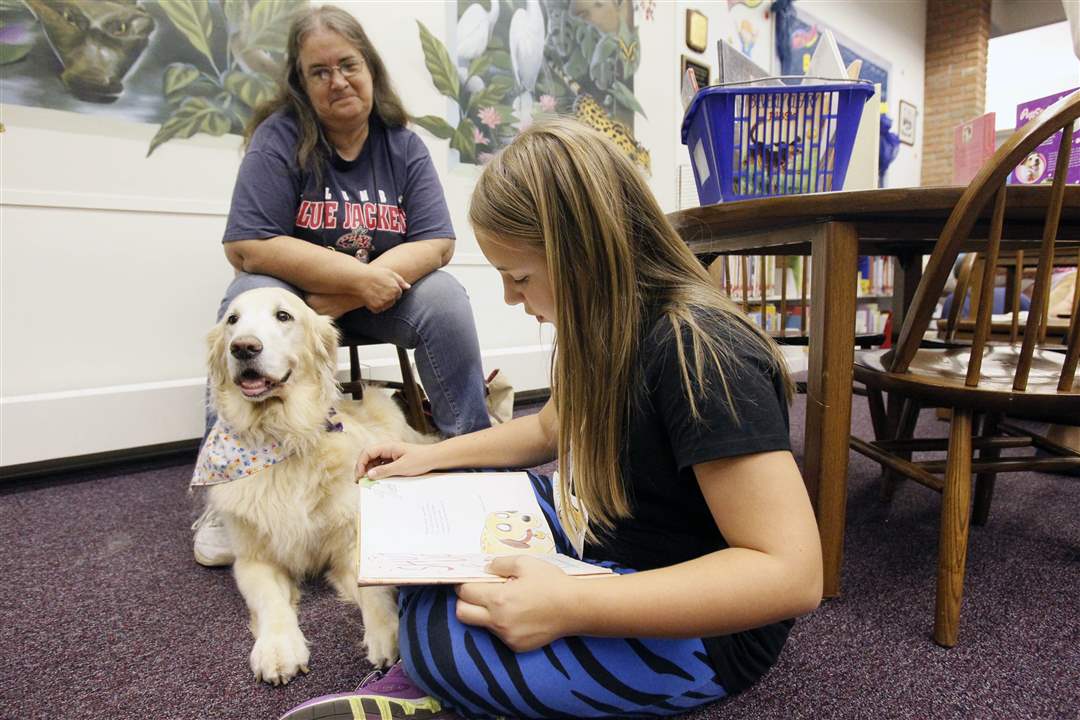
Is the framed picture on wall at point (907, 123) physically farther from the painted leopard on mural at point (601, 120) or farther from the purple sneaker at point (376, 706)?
the purple sneaker at point (376, 706)

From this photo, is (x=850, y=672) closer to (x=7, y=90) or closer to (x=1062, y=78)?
(x=7, y=90)

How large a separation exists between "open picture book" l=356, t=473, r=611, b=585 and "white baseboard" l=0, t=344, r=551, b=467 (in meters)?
1.34

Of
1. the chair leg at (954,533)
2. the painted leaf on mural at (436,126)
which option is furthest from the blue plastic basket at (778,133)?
the painted leaf on mural at (436,126)

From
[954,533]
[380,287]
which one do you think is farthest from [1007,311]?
[380,287]

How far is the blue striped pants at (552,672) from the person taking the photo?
2.15ft

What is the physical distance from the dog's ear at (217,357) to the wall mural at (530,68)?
162 centimetres

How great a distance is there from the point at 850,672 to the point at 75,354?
226cm

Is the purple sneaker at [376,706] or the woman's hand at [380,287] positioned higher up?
the woman's hand at [380,287]

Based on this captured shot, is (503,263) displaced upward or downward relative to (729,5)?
downward

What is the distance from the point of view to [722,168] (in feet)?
4.04

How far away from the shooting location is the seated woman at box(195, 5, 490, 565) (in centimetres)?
147

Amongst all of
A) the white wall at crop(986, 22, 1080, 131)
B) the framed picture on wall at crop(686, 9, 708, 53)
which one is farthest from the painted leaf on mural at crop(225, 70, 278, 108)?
the white wall at crop(986, 22, 1080, 131)

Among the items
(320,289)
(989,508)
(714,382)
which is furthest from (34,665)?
(989,508)

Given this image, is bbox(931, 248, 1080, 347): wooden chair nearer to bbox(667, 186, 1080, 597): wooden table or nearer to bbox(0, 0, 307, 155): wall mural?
bbox(667, 186, 1080, 597): wooden table
